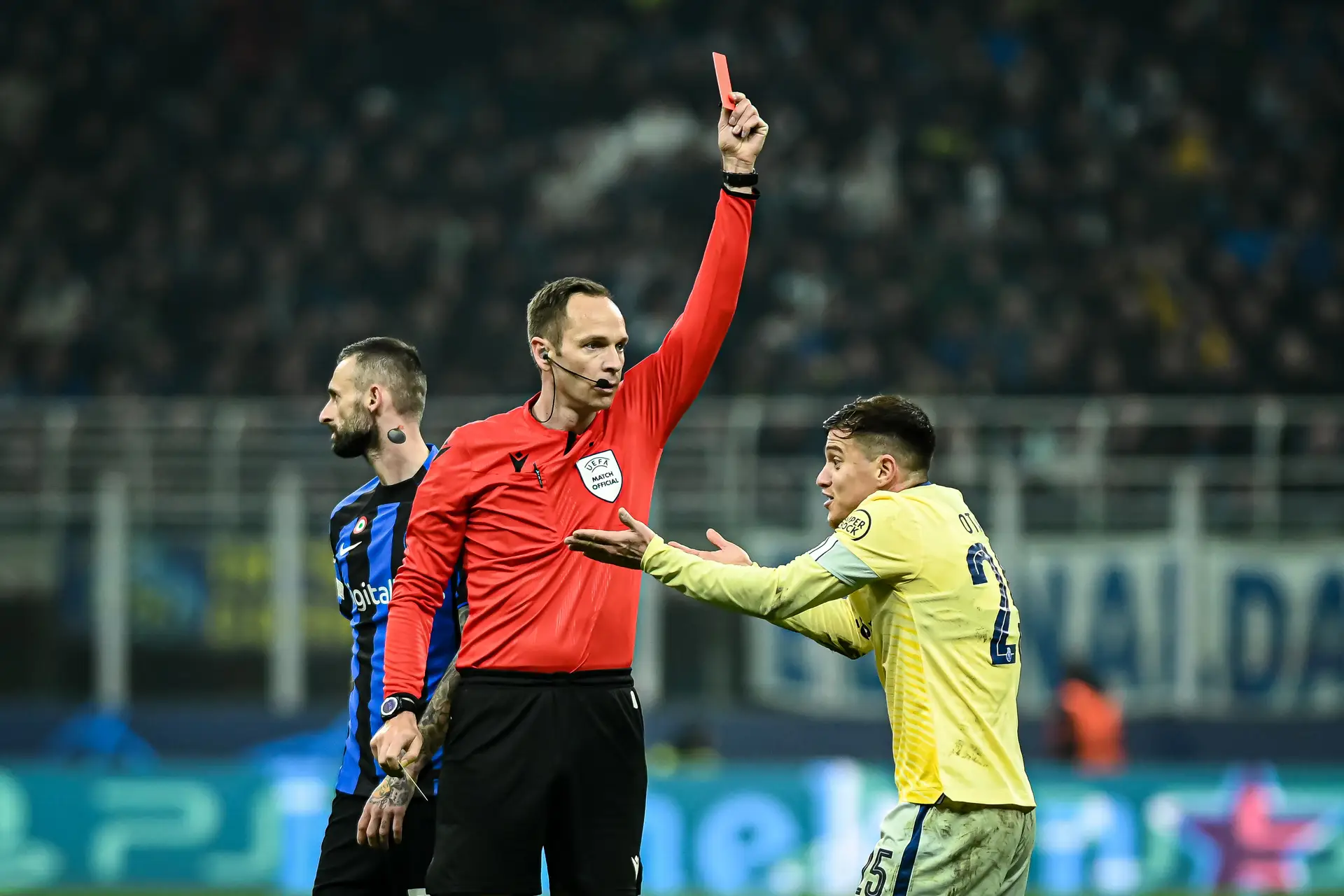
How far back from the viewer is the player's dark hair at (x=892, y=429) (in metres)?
4.46

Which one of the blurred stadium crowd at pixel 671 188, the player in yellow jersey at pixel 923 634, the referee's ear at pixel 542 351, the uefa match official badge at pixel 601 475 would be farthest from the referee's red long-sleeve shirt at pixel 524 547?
the blurred stadium crowd at pixel 671 188

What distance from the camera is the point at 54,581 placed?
1340cm

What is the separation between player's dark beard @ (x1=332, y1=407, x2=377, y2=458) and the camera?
5152mm

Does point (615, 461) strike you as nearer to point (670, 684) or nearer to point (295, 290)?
point (670, 684)

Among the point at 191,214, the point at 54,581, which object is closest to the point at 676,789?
the point at 54,581

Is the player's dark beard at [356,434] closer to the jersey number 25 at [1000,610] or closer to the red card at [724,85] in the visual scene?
the red card at [724,85]

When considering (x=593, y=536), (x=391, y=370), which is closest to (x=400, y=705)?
(x=593, y=536)

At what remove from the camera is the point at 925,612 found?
4.33 meters

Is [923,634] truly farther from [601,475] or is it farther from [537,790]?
[537,790]

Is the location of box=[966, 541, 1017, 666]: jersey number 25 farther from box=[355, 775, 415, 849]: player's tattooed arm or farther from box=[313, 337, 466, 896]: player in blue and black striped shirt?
box=[355, 775, 415, 849]: player's tattooed arm

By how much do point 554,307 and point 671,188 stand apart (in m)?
13.6

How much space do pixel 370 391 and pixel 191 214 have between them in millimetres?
13680

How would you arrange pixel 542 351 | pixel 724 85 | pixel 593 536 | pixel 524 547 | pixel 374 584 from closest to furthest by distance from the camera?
pixel 593 536, pixel 524 547, pixel 542 351, pixel 724 85, pixel 374 584

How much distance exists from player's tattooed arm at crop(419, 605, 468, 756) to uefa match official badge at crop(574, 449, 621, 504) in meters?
0.46
